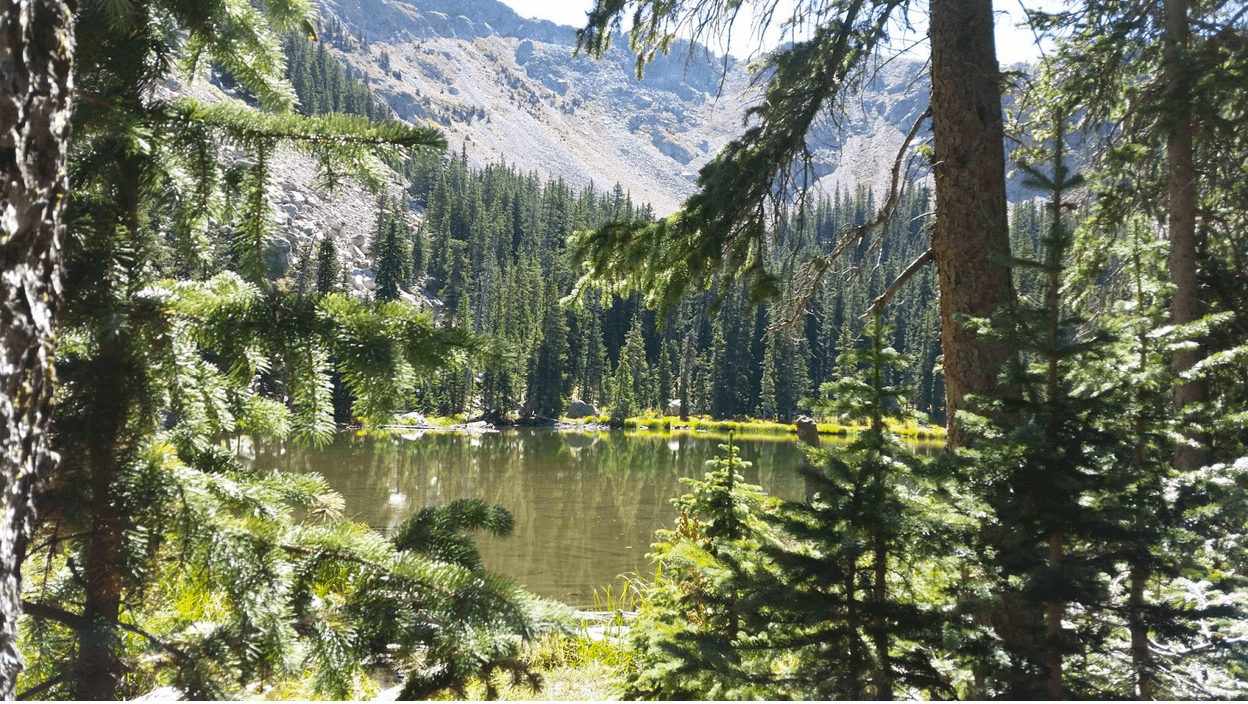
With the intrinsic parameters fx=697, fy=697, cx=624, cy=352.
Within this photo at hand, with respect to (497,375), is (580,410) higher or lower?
higher

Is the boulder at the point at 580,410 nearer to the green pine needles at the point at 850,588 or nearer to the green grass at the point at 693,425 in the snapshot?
the green grass at the point at 693,425

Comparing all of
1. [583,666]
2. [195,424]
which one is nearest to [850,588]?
[195,424]

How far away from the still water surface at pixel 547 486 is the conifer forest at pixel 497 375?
1289 mm

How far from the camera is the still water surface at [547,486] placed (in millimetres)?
12148

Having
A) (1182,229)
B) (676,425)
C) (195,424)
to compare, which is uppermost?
(1182,229)

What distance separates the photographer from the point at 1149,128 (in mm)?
6074

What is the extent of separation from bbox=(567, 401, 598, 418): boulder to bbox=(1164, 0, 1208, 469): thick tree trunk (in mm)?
56634

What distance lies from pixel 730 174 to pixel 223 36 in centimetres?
284

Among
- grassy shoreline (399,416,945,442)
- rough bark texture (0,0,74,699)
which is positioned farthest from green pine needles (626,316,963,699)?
grassy shoreline (399,416,945,442)

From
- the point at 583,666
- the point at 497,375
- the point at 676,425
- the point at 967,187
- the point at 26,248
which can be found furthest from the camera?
the point at 676,425

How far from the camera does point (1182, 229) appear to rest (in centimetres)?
611

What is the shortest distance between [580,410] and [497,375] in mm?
59399

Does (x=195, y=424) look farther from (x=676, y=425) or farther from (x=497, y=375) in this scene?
(x=676, y=425)

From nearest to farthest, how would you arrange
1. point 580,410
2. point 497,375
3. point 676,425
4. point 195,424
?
point 195,424, point 497,375, point 676,425, point 580,410
